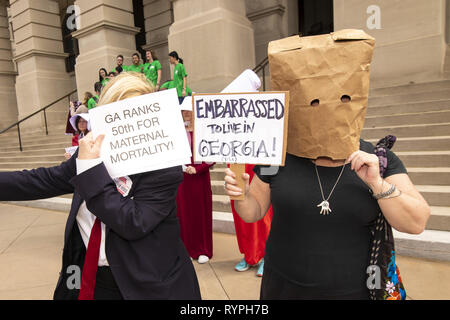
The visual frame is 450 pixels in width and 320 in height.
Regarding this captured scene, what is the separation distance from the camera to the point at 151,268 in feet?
4.79

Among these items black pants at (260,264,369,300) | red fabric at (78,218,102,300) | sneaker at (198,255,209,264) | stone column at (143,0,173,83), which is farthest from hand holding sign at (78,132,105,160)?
stone column at (143,0,173,83)

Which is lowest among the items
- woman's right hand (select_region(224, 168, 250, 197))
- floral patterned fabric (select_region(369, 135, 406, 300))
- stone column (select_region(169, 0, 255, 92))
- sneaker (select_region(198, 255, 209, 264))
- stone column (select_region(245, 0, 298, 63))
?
sneaker (select_region(198, 255, 209, 264))

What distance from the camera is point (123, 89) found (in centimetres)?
149

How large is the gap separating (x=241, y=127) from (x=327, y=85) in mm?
387

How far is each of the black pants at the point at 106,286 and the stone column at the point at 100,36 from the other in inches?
475

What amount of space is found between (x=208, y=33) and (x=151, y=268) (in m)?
8.48

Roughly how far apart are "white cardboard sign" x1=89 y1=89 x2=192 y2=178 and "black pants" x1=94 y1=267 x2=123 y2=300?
467mm

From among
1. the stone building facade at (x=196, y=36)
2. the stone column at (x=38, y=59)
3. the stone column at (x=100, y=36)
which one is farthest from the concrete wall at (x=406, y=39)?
the stone column at (x=38, y=59)

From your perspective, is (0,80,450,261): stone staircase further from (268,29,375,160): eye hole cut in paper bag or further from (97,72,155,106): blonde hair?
(97,72,155,106): blonde hair

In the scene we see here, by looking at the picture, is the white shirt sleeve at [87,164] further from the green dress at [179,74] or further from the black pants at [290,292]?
the green dress at [179,74]

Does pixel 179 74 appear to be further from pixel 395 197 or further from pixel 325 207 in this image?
pixel 395 197

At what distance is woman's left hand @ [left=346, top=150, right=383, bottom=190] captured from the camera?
48.7 inches

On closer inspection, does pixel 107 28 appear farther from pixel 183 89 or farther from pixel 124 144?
pixel 124 144

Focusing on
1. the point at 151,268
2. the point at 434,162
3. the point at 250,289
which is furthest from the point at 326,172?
the point at 434,162
